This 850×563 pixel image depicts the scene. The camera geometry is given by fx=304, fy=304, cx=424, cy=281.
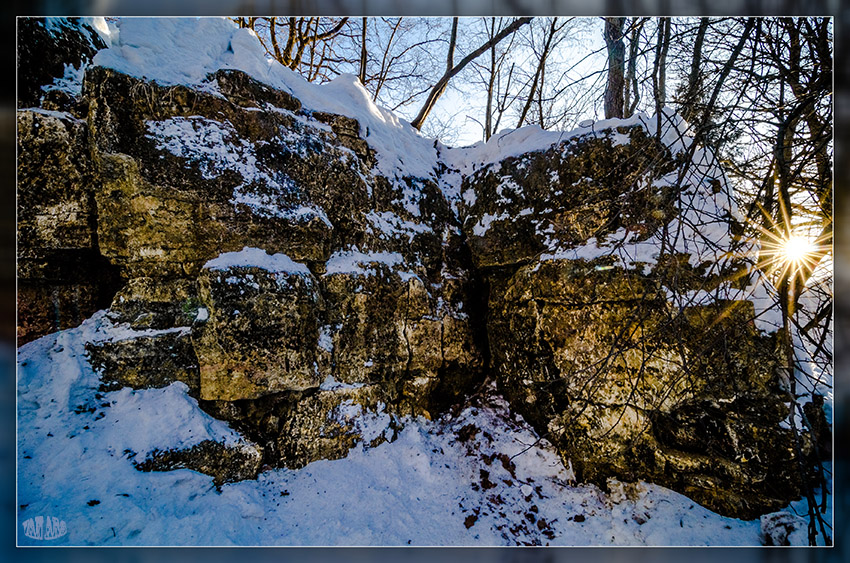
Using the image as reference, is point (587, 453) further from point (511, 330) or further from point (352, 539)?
point (352, 539)

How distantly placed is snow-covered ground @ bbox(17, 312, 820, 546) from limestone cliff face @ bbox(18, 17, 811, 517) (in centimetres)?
13

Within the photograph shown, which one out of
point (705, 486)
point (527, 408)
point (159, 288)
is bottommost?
point (705, 486)

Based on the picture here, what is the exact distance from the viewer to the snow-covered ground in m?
1.87

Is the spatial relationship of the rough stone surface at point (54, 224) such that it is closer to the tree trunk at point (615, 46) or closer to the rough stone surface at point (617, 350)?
the rough stone surface at point (617, 350)

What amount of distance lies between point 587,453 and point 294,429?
272 centimetres

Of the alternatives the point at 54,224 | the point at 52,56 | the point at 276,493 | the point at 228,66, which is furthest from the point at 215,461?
the point at 228,66

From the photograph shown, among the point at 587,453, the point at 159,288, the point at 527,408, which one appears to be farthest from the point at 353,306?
the point at 587,453

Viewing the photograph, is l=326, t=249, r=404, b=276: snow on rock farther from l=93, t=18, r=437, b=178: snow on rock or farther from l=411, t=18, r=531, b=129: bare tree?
l=411, t=18, r=531, b=129: bare tree

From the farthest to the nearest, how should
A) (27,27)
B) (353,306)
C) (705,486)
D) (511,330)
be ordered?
(511,330)
(353,306)
(705,486)
(27,27)

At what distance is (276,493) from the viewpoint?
2.43m

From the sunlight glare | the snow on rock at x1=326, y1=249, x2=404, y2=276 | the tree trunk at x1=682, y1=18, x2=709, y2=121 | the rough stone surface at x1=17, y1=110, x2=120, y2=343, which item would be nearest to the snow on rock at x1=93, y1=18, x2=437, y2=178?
the rough stone surface at x1=17, y1=110, x2=120, y2=343

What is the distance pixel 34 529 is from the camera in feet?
5.08

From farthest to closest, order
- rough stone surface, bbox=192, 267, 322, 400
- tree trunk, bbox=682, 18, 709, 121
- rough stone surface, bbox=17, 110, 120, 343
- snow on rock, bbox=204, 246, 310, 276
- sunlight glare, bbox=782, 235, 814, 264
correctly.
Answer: snow on rock, bbox=204, 246, 310, 276
rough stone surface, bbox=192, 267, 322, 400
rough stone surface, bbox=17, 110, 120, 343
tree trunk, bbox=682, 18, 709, 121
sunlight glare, bbox=782, 235, 814, 264

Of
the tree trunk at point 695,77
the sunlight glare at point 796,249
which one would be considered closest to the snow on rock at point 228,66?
the tree trunk at point 695,77
